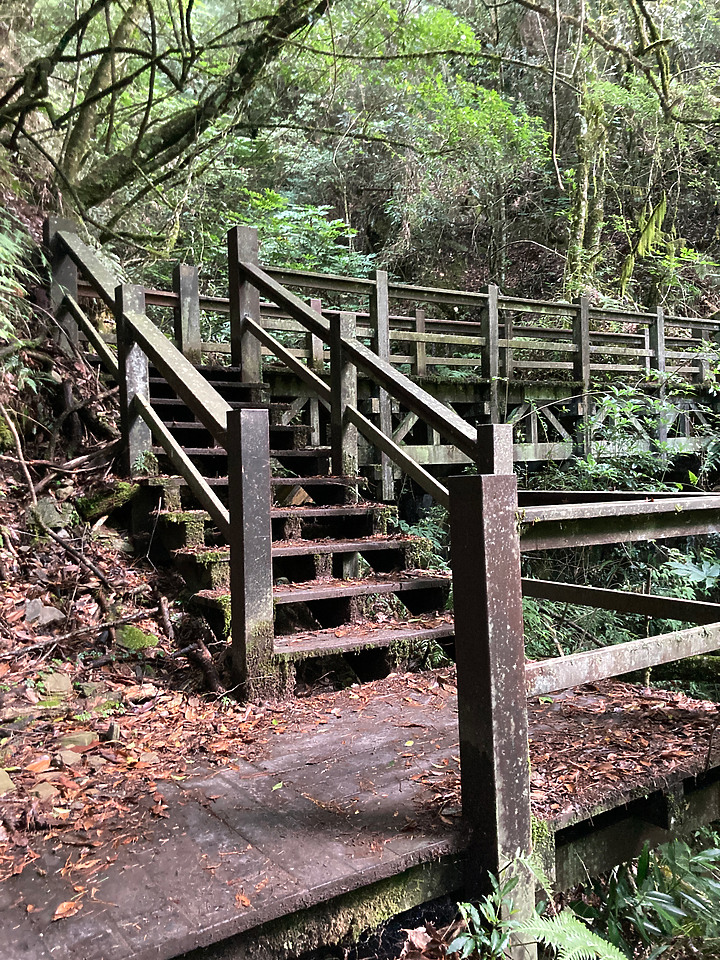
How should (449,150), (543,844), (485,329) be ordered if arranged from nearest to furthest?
(543,844), (485,329), (449,150)

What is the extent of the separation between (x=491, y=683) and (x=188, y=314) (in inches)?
177

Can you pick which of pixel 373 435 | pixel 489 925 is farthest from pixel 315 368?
pixel 489 925

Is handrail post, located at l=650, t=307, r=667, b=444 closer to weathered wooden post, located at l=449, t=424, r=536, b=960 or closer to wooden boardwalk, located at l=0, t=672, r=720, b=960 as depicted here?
wooden boardwalk, located at l=0, t=672, r=720, b=960

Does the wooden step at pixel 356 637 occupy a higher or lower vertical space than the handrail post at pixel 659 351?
lower

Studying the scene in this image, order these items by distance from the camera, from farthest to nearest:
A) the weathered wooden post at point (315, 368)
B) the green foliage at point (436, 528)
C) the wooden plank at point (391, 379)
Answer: the green foliage at point (436, 528) < the weathered wooden post at point (315, 368) < the wooden plank at point (391, 379)

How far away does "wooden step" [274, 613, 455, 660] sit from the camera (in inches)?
127

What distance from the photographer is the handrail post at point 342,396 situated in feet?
14.2

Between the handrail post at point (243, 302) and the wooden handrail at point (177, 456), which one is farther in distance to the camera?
the handrail post at point (243, 302)

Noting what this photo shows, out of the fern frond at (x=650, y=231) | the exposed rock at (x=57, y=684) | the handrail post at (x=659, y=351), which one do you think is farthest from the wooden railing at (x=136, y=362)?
the fern frond at (x=650, y=231)

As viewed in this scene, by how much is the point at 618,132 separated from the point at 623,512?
624 inches

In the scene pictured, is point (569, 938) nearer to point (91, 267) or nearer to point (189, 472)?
point (189, 472)

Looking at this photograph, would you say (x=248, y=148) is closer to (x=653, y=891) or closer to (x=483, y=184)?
(x=483, y=184)

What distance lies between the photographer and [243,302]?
523 centimetres

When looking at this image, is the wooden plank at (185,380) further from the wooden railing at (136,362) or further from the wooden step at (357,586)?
the wooden step at (357,586)
